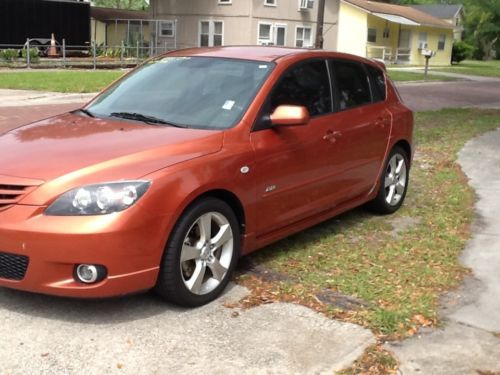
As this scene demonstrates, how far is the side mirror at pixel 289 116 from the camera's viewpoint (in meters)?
4.57

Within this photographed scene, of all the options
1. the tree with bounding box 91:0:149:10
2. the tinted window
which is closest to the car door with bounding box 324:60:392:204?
the tinted window

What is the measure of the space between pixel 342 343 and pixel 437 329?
64 centimetres

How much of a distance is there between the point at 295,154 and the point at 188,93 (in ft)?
3.01

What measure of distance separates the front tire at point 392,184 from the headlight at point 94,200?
3.25 metres

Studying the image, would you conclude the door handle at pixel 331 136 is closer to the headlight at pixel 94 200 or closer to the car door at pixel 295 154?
the car door at pixel 295 154

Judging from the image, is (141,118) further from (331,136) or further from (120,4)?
(120,4)

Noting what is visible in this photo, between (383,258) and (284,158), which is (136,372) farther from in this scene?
(383,258)

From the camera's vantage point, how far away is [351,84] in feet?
19.3

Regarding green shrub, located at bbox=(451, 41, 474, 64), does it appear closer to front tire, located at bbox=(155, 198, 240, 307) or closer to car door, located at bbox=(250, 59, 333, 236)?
car door, located at bbox=(250, 59, 333, 236)

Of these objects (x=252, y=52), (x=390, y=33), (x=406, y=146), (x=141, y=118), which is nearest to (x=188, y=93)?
(x=141, y=118)

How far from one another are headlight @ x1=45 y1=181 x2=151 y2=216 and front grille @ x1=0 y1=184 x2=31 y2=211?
0.20 meters

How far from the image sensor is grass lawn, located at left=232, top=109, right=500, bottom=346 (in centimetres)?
419

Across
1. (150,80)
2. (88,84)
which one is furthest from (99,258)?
(88,84)

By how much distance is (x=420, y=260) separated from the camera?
519cm
